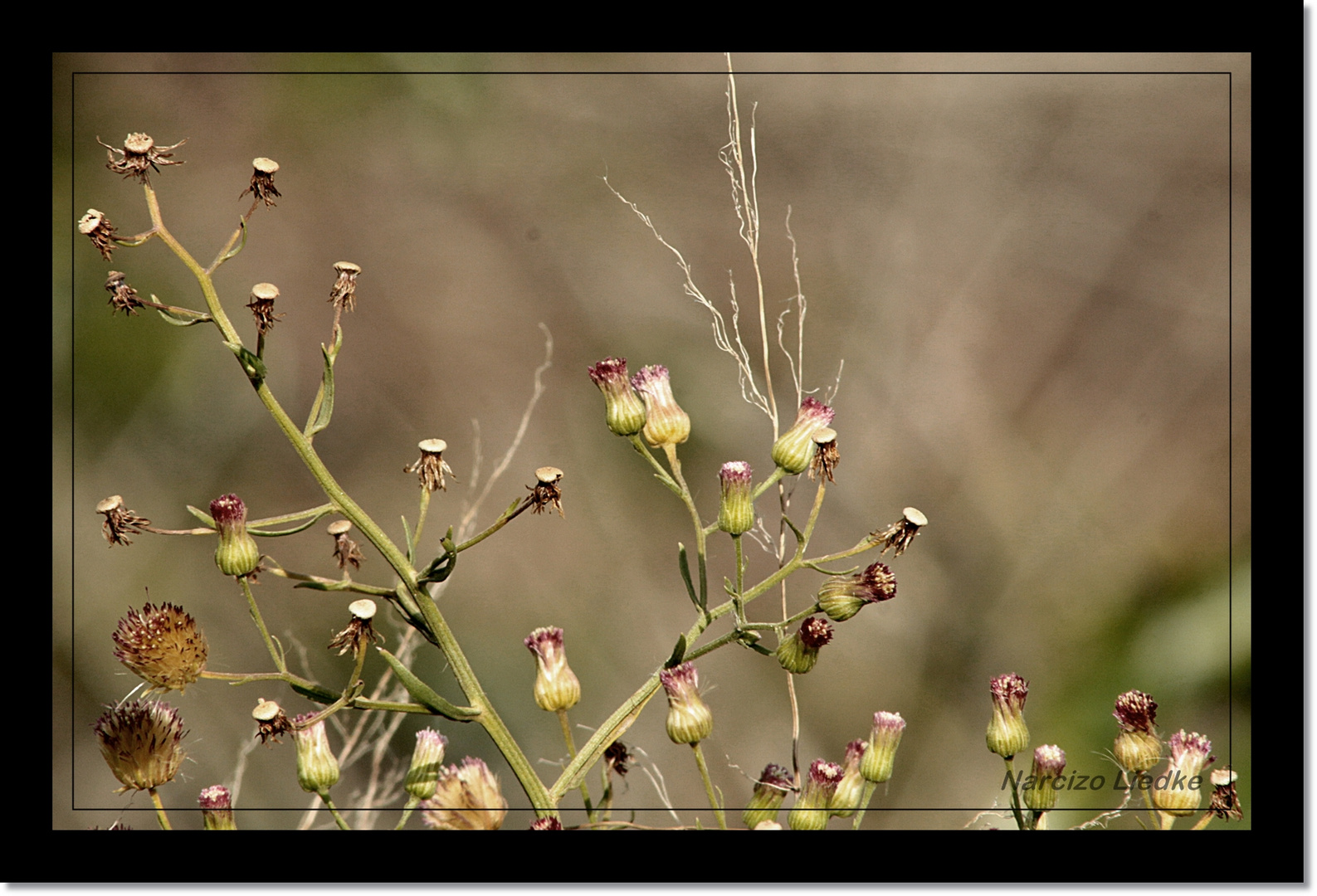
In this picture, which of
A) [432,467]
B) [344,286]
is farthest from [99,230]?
[432,467]

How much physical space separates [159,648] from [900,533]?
2.44 feet

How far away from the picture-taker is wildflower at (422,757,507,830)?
1005 mm

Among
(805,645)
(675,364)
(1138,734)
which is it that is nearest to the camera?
(805,645)

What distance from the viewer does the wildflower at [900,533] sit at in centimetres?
107

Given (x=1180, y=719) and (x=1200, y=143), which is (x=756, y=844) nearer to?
(x=1180, y=719)

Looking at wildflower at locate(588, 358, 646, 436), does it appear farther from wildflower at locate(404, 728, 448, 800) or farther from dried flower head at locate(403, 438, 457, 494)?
wildflower at locate(404, 728, 448, 800)

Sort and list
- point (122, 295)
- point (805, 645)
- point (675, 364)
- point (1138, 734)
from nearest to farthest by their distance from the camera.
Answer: point (122, 295) < point (805, 645) < point (1138, 734) < point (675, 364)

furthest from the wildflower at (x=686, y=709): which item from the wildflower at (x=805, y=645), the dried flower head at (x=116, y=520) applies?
the dried flower head at (x=116, y=520)

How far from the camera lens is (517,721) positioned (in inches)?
100

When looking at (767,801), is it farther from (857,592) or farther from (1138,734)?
(1138,734)

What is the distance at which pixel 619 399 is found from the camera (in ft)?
3.50

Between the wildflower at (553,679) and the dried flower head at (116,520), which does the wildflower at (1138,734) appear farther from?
the dried flower head at (116,520)

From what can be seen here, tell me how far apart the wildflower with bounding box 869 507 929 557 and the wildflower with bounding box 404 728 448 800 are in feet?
1.61

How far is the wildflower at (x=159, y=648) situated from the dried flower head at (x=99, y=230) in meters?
0.34
